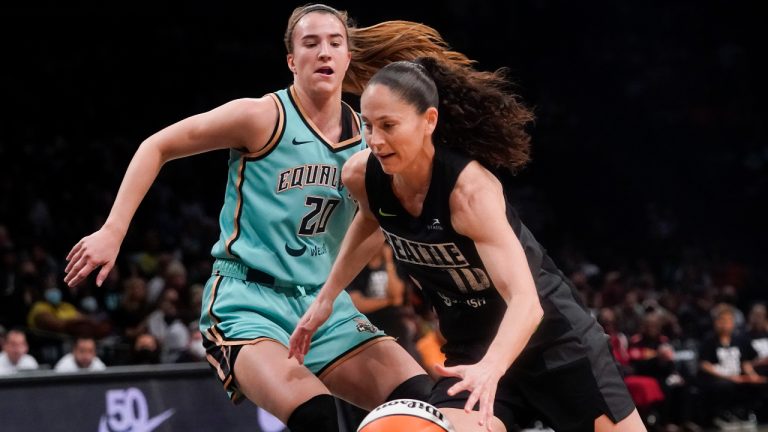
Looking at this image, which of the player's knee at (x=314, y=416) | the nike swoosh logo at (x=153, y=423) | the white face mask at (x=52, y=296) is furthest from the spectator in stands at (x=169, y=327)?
the player's knee at (x=314, y=416)

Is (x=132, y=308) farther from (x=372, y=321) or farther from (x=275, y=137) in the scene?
(x=275, y=137)

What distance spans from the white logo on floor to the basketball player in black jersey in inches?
112

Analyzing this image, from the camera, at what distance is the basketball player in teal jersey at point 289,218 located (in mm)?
3719

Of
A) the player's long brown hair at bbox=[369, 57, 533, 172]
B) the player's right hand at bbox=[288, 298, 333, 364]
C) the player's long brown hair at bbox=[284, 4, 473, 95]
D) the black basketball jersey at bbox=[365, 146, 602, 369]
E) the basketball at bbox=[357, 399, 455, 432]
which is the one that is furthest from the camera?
the player's long brown hair at bbox=[284, 4, 473, 95]

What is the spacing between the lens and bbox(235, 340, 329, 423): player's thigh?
348 centimetres

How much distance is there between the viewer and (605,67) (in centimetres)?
1883

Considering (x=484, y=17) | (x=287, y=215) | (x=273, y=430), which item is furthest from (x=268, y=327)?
(x=484, y=17)

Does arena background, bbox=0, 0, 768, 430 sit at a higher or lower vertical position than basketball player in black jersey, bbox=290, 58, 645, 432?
lower

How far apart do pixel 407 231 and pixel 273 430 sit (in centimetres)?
344

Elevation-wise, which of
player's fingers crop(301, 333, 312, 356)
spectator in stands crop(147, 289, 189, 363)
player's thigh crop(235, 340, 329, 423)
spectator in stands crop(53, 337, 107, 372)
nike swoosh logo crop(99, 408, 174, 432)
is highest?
player's fingers crop(301, 333, 312, 356)

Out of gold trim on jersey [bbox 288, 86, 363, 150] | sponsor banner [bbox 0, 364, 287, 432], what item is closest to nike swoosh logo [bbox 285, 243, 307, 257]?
gold trim on jersey [bbox 288, 86, 363, 150]

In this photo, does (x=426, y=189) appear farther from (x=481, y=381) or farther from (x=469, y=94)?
(x=481, y=381)

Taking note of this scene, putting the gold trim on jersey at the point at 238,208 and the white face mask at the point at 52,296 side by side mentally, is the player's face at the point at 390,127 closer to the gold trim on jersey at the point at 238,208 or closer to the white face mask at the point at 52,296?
the gold trim on jersey at the point at 238,208

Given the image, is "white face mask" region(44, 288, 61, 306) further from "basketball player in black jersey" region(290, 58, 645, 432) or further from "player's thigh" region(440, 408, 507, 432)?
"player's thigh" region(440, 408, 507, 432)
